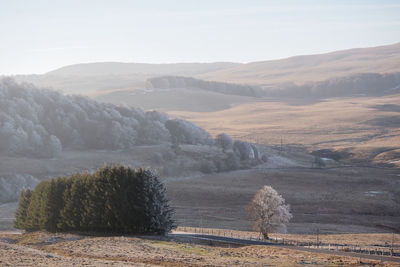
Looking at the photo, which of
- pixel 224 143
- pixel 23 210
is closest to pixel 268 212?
pixel 23 210

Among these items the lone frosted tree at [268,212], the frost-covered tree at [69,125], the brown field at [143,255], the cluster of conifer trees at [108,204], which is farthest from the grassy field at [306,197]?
the brown field at [143,255]

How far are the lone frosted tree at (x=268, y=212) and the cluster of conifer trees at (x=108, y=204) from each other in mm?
14311

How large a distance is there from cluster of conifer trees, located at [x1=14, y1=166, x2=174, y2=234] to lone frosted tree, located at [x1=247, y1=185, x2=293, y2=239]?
14.3 meters

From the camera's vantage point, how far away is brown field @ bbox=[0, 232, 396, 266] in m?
29.2

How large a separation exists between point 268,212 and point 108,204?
19941 mm

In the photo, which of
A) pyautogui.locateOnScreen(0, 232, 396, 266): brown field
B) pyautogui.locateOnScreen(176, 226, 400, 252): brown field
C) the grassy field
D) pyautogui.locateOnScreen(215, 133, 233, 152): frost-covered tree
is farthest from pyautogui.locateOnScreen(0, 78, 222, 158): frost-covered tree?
pyautogui.locateOnScreen(0, 232, 396, 266): brown field

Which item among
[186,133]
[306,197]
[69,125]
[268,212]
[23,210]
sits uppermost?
[69,125]

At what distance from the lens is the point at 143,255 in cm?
3269

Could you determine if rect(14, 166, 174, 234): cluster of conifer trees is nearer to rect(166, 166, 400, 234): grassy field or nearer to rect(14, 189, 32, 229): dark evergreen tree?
rect(14, 189, 32, 229): dark evergreen tree

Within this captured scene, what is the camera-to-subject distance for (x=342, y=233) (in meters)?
64.2

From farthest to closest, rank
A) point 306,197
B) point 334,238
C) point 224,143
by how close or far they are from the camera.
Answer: point 224,143 < point 306,197 < point 334,238

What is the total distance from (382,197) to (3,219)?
5817cm

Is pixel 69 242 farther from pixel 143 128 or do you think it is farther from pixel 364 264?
pixel 143 128

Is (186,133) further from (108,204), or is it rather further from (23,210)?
(108,204)
